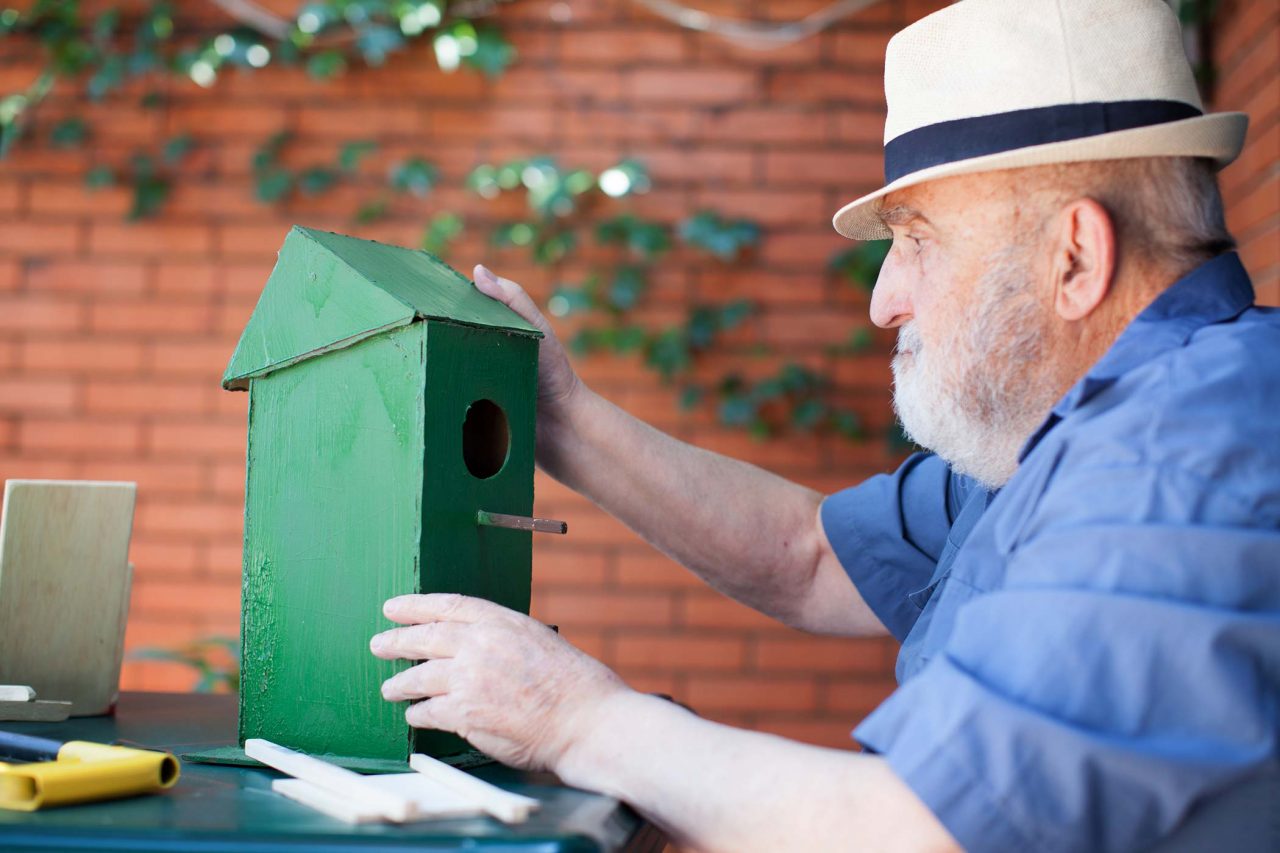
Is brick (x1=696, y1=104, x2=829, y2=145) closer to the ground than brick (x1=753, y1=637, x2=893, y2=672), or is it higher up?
higher up

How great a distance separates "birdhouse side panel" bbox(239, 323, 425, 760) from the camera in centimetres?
118

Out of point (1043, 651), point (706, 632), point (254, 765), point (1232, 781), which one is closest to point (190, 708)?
point (254, 765)

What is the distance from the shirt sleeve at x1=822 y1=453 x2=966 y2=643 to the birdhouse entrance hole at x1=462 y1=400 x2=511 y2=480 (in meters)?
0.68

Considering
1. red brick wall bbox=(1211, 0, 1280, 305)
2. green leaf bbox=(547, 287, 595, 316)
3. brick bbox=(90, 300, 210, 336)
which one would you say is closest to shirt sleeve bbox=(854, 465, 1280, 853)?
red brick wall bbox=(1211, 0, 1280, 305)

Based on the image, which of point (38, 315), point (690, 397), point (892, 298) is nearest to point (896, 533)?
point (892, 298)

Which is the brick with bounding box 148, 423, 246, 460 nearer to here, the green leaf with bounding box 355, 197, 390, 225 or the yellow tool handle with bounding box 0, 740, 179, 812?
the green leaf with bounding box 355, 197, 390, 225

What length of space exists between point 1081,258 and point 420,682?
0.83 metres

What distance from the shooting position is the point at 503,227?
134 inches

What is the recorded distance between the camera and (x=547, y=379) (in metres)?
1.69

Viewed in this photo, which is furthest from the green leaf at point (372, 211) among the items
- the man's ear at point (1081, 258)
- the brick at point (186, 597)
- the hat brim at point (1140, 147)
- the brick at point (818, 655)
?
the man's ear at point (1081, 258)

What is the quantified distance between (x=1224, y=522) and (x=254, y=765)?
903 mm

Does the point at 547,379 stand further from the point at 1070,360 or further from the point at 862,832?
the point at 862,832

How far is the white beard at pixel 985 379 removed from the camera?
135 cm

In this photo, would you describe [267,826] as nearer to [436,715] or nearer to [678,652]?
[436,715]
